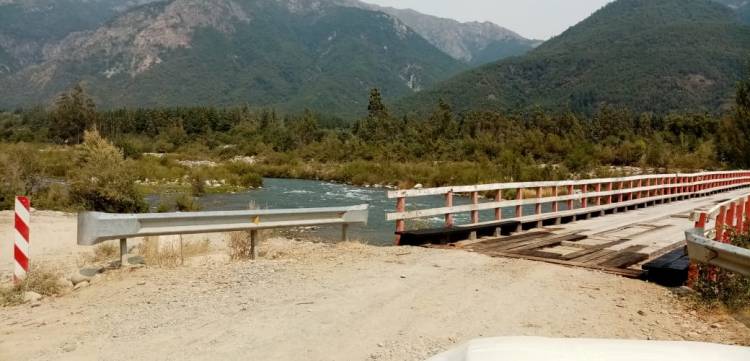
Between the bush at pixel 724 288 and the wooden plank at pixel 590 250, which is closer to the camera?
the bush at pixel 724 288

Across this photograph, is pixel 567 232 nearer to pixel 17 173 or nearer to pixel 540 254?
pixel 540 254

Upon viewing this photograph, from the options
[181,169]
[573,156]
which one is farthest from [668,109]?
[181,169]

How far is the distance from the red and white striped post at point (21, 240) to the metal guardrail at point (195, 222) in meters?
0.77

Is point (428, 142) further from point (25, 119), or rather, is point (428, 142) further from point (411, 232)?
point (25, 119)

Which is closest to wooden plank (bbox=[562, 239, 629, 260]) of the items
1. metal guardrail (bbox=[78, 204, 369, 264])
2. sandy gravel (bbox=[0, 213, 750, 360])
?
sandy gravel (bbox=[0, 213, 750, 360])

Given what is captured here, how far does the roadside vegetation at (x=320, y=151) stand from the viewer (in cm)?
2723

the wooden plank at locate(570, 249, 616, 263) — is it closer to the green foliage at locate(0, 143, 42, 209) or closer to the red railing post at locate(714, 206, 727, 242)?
the red railing post at locate(714, 206, 727, 242)

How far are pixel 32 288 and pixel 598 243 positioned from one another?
1063 cm

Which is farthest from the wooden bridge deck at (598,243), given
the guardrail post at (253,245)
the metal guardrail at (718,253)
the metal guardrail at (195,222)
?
the guardrail post at (253,245)

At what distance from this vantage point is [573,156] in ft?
201

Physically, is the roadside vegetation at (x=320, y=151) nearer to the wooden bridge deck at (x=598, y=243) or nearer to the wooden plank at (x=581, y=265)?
the wooden bridge deck at (x=598, y=243)

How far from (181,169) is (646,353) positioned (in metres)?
55.1

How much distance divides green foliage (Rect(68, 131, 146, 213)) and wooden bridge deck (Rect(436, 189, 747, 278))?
17534 mm

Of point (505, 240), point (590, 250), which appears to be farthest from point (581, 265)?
point (505, 240)
